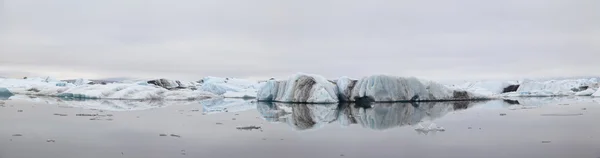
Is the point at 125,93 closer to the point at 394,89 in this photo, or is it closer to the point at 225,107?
the point at 225,107

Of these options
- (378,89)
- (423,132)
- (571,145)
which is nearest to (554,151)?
(571,145)

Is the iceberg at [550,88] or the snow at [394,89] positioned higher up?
the snow at [394,89]

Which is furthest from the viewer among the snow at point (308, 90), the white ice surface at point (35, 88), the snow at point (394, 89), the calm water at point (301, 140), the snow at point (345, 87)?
the white ice surface at point (35, 88)

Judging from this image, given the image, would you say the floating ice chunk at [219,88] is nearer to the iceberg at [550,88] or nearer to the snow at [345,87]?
the snow at [345,87]

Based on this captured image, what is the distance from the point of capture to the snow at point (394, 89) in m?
25.7

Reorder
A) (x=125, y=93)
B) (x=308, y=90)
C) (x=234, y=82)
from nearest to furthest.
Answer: (x=308, y=90), (x=125, y=93), (x=234, y=82)

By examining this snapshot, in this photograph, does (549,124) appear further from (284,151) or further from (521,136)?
(284,151)

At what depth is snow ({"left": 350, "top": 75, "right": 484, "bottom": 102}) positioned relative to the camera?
25672mm

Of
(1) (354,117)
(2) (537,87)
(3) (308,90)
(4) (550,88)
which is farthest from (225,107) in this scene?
(4) (550,88)

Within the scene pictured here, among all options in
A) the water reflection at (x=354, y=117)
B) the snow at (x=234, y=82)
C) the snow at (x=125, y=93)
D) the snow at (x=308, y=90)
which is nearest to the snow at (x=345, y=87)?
the snow at (x=308, y=90)

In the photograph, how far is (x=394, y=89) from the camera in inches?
1026

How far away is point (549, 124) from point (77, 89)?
3173 centimetres

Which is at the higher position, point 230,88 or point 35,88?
point 35,88

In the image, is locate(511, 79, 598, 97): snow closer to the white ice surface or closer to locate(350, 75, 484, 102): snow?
locate(350, 75, 484, 102): snow
